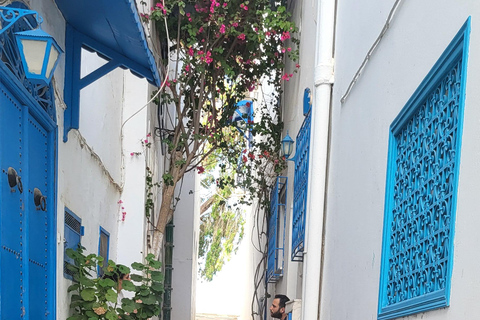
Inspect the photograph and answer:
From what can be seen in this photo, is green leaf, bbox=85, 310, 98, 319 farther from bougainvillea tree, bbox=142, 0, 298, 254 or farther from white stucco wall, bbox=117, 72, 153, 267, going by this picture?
bougainvillea tree, bbox=142, 0, 298, 254

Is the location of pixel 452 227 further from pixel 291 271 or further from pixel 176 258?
pixel 176 258

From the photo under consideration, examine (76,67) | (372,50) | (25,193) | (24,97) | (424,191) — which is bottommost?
(25,193)

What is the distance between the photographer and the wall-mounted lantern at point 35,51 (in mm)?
4328

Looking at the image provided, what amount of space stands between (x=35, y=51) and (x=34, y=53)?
12 mm

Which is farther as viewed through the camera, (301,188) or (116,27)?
(301,188)

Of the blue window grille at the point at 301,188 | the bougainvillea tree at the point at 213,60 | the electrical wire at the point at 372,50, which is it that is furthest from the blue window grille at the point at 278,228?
the electrical wire at the point at 372,50

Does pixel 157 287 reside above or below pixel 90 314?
above

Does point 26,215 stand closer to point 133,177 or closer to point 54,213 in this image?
point 54,213

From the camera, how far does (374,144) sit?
Result: 4.82m

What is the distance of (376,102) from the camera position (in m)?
4.80

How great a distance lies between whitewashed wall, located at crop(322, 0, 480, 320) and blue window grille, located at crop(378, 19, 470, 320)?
9 centimetres

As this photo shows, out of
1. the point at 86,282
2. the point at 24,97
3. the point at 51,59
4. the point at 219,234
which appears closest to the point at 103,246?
the point at 86,282

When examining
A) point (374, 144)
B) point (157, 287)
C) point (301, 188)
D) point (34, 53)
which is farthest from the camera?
point (301, 188)

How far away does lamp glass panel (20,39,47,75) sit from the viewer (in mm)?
4348
